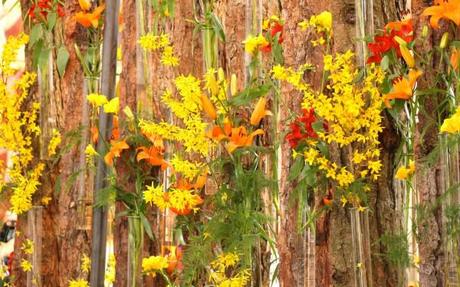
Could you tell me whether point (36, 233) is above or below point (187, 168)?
below

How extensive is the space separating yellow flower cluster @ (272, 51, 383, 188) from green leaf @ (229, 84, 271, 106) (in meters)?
0.40

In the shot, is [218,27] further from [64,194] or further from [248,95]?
[64,194]

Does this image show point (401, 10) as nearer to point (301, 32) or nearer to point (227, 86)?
point (301, 32)

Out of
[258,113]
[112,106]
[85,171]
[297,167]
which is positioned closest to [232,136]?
[258,113]

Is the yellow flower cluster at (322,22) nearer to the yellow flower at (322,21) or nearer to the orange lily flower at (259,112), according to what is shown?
the yellow flower at (322,21)

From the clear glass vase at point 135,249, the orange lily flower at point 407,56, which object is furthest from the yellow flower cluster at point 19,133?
the orange lily flower at point 407,56

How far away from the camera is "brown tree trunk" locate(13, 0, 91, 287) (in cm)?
436

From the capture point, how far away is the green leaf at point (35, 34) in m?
4.46

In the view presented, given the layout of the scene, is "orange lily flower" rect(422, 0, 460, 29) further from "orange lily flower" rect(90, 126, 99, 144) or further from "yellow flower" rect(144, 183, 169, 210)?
"orange lily flower" rect(90, 126, 99, 144)

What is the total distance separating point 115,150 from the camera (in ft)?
13.3

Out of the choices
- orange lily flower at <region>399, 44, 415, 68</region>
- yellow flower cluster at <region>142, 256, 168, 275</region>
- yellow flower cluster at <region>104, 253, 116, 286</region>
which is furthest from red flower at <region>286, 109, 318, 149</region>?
yellow flower cluster at <region>104, 253, 116, 286</region>

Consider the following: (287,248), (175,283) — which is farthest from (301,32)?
(175,283)

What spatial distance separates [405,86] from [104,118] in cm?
175

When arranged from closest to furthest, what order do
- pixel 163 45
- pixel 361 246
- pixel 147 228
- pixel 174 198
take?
pixel 361 246 < pixel 174 198 < pixel 163 45 < pixel 147 228
